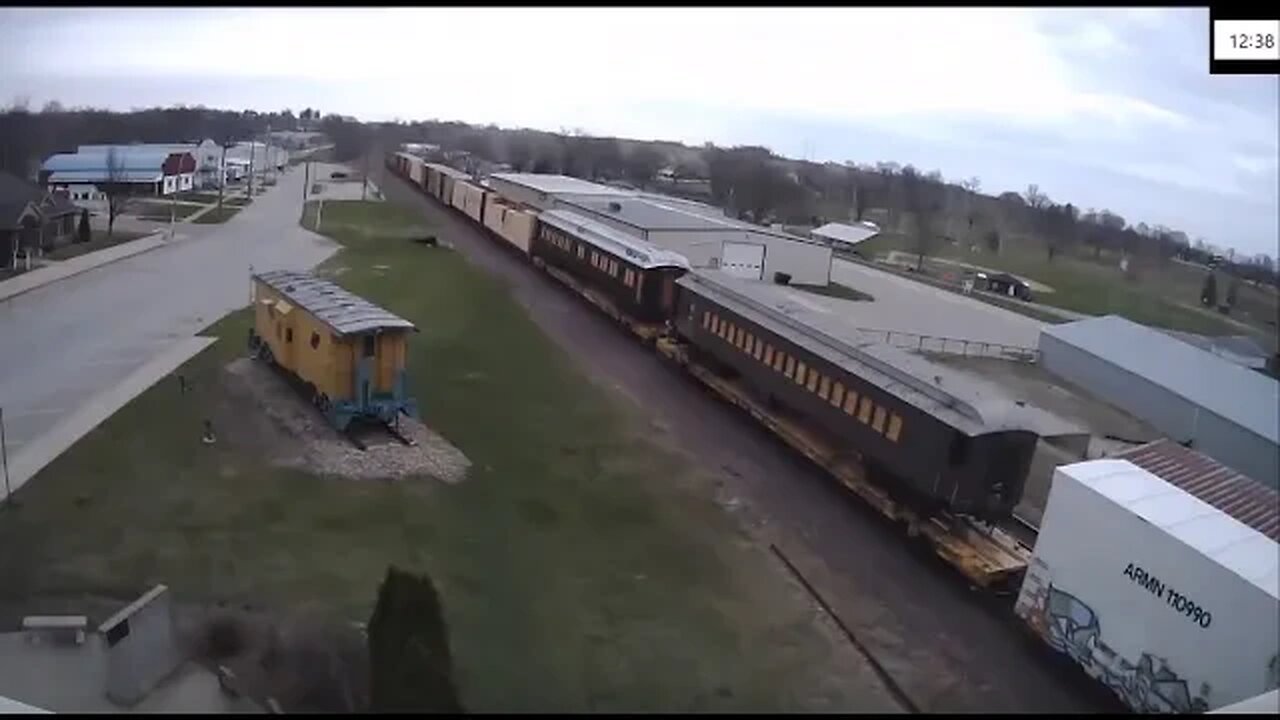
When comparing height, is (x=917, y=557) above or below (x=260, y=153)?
below

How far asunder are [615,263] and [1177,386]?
9.00m

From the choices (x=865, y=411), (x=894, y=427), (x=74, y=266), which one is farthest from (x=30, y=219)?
→ (x=894, y=427)

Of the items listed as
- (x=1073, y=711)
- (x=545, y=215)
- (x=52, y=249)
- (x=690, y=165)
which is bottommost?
(x=1073, y=711)

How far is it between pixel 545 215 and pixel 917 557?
15.0 m

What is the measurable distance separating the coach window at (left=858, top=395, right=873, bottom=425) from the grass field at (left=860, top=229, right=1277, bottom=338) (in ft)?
15.5

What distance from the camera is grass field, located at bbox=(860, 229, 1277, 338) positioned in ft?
34.1

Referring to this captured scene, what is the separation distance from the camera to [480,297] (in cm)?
1702

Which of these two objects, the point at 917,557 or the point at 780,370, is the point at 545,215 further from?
the point at 917,557

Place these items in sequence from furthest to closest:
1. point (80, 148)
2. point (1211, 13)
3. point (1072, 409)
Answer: point (1072, 409) → point (80, 148) → point (1211, 13)

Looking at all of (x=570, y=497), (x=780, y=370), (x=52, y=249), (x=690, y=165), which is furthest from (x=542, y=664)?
(x=690, y=165)

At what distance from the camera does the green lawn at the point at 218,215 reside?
17031 millimetres

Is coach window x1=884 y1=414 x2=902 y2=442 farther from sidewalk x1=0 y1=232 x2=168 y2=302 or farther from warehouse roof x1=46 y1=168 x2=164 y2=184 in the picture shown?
sidewalk x1=0 y1=232 x2=168 y2=302

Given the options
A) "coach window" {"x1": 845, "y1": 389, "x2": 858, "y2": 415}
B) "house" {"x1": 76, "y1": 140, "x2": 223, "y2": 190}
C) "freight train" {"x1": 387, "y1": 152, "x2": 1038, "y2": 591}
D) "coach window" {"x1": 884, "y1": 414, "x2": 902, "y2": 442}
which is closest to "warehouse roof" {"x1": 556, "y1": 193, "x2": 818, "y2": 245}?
"freight train" {"x1": 387, "y1": 152, "x2": 1038, "y2": 591}
